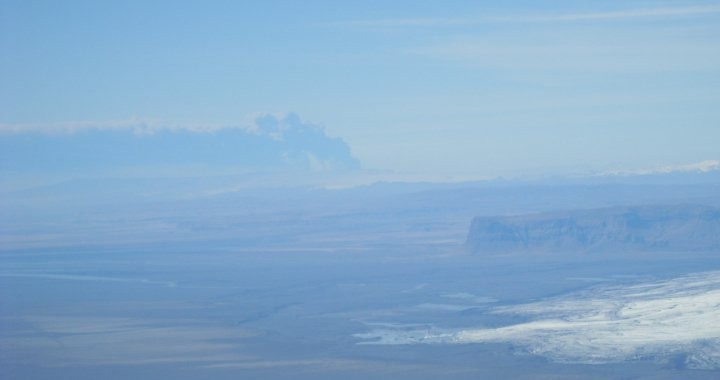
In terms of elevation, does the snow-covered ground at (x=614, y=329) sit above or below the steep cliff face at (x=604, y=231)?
below

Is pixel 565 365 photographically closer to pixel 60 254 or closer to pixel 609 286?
pixel 609 286

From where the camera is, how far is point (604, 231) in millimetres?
94062

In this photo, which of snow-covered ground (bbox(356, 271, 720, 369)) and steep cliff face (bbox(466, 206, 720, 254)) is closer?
snow-covered ground (bbox(356, 271, 720, 369))

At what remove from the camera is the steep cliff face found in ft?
301

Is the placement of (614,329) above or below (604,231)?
below

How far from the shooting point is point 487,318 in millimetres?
55781

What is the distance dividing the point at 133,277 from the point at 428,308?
2635cm

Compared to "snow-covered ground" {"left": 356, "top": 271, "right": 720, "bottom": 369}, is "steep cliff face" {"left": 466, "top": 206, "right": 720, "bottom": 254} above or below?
above

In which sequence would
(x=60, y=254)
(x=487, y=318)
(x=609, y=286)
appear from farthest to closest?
1. (x=60, y=254)
2. (x=609, y=286)
3. (x=487, y=318)

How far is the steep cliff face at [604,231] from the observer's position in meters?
91.8

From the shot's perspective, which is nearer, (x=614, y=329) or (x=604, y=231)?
(x=614, y=329)

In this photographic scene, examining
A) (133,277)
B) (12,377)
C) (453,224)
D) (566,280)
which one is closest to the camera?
(12,377)

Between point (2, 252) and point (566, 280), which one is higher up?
point (2, 252)

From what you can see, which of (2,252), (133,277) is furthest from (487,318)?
(2,252)
